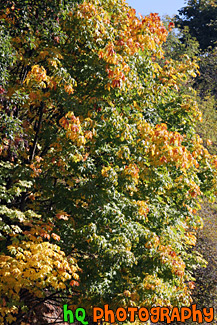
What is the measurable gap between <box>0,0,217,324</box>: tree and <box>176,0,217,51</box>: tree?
111 feet

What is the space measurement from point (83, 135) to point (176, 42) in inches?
1099

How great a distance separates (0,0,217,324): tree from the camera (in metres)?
7.64

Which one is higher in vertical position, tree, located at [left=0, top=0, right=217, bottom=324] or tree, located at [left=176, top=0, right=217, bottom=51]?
tree, located at [left=176, top=0, right=217, bottom=51]

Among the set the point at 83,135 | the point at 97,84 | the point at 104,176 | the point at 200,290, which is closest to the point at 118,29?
the point at 97,84

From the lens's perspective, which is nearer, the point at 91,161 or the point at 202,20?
the point at 91,161

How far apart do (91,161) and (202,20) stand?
37078mm

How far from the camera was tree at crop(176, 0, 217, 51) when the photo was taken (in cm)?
4050

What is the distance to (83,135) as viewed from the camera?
7.85 metres

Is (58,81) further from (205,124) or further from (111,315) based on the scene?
(205,124)

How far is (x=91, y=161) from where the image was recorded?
827 centimetres

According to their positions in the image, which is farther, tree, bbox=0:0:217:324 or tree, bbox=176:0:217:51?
tree, bbox=176:0:217:51

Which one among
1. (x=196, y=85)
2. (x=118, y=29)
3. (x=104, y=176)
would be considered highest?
(x=196, y=85)

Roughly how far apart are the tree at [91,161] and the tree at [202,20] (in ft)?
111

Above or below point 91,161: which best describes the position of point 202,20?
above
